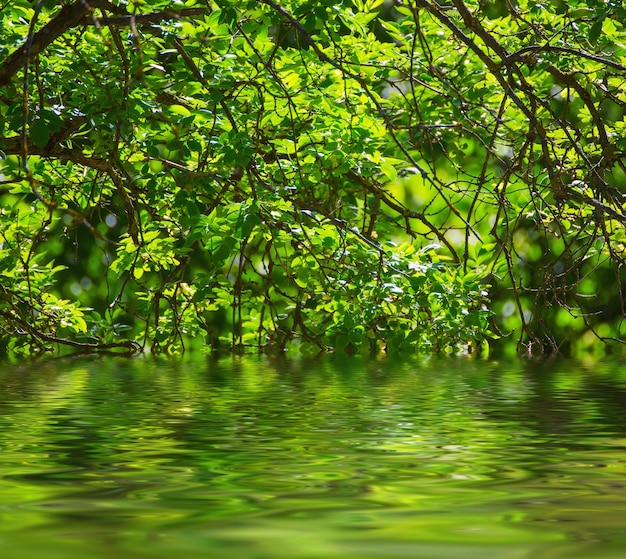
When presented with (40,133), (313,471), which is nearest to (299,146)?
(40,133)

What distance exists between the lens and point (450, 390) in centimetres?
293

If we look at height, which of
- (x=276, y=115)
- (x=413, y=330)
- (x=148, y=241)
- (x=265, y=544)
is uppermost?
(x=276, y=115)

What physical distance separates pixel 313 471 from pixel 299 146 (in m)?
2.83

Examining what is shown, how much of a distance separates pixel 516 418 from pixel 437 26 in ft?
10.0

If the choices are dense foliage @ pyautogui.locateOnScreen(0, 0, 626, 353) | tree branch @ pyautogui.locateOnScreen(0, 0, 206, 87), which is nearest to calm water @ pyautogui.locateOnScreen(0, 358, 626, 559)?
dense foliage @ pyautogui.locateOnScreen(0, 0, 626, 353)

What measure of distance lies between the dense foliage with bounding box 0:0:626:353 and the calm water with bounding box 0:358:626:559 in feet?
1.89

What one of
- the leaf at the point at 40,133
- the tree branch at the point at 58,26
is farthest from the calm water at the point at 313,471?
the tree branch at the point at 58,26

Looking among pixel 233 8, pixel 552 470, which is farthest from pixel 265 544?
pixel 233 8

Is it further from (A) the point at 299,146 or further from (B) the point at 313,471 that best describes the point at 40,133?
(B) the point at 313,471

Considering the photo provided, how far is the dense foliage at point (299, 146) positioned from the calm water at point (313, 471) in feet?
1.89

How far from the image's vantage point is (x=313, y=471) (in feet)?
4.90

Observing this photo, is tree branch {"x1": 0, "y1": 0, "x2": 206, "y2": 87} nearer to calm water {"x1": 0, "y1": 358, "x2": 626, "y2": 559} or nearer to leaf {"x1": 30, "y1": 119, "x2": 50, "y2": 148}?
leaf {"x1": 30, "y1": 119, "x2": 50, "y2": 148}

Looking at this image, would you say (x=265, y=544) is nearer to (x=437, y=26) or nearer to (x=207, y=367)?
(x=207, y=367)

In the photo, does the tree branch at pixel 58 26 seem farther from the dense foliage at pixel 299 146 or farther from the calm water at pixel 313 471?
the calm water at pixel 313 471
